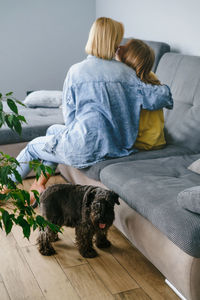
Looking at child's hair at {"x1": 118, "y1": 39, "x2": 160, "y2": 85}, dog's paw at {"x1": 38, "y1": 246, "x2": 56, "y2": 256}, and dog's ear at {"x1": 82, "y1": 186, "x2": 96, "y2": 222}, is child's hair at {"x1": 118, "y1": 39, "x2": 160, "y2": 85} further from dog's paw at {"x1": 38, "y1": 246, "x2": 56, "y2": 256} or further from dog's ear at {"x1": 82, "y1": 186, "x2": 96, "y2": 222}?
dog's paw at {"x1": 38, "y1": 246, "x2": 56, "y2": 256}

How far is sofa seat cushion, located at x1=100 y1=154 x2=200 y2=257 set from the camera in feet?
5.46

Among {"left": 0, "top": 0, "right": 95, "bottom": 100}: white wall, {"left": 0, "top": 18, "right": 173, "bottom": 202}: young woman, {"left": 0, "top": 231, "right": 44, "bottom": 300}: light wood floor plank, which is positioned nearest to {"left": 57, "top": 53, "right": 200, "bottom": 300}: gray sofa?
{"left": 0, "top": 18, "right": 173, "bottom": 202}: young woman

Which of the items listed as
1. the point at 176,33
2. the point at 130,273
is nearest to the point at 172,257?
the point at 130,273

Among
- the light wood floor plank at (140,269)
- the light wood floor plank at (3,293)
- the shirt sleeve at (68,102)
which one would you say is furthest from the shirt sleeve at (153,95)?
the light wood floor plank at (3,293)

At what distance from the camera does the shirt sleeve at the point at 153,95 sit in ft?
8.00

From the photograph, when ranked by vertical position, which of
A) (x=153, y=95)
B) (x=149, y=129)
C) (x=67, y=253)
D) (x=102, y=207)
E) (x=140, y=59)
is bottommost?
(x=67, y=253)

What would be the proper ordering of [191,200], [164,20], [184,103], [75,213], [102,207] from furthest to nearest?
1. [164,20]
2. [184,103]
3. [75,213]
4. [102,207]
5. [191,200]

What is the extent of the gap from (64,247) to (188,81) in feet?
4.39

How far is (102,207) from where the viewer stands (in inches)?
77.8


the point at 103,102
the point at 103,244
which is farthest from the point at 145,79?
the point at 103,244

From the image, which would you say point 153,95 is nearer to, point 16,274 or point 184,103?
point 184,103

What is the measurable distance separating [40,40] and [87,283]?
3.12m

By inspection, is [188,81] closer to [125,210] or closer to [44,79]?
[125,210]

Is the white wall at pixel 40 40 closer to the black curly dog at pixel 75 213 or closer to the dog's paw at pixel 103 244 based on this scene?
the black curly dog at pixel 75 213
